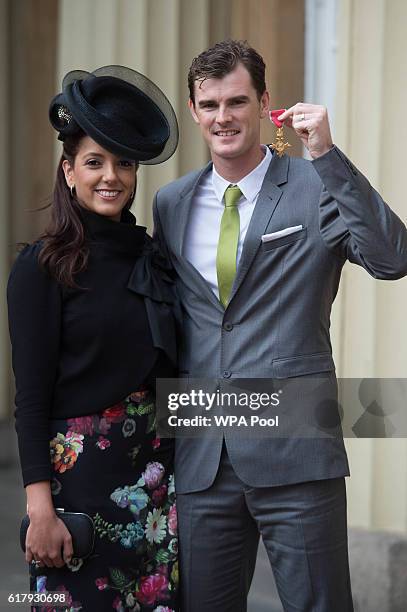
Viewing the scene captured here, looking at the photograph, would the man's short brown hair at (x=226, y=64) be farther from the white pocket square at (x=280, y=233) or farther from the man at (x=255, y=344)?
the white pocket square at (x=280, y=233)

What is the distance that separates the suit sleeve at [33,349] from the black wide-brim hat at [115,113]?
0.34 m

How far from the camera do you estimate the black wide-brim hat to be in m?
2.42

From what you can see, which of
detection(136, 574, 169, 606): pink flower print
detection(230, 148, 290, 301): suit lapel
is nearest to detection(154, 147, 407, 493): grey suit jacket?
detection(230, 148, 290, 301): suit lapel

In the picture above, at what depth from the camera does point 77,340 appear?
241cm

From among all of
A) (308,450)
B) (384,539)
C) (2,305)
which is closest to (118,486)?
(308,450)

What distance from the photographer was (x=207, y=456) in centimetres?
253

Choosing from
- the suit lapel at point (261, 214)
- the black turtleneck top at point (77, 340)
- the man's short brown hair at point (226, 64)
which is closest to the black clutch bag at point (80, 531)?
the black turtleneck top at point (77, 340)

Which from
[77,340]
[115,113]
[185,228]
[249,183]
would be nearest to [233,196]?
[249,183]

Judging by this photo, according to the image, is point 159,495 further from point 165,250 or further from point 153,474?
point 165,250

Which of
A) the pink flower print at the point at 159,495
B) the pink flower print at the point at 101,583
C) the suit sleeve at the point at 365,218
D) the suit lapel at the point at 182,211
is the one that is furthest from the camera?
the suit lapel at the point at 182,211

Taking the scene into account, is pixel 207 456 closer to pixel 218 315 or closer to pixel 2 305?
pixel 218 315

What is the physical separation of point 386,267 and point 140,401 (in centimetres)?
69

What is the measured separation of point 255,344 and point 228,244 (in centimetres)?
26

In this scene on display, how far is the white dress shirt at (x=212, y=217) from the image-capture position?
2.56 meters
